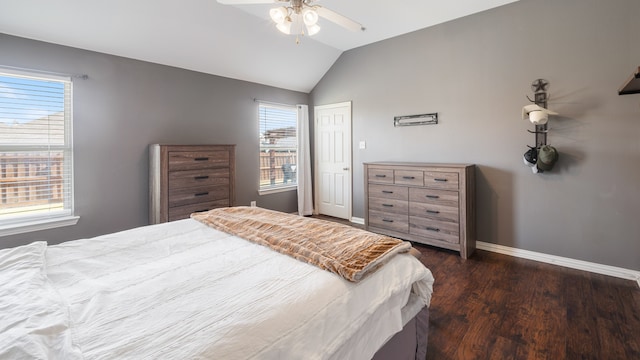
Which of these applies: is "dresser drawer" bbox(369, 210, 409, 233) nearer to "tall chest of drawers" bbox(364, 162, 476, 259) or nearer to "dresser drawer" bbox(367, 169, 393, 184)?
"tall chest of drawers" bbox(364, 162, 476, 259)

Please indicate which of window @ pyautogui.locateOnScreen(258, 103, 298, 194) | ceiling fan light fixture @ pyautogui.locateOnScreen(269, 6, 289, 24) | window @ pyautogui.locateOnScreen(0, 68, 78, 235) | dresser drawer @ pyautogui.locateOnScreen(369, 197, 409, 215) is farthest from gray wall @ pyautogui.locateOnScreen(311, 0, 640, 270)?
window @ pyautogui.locateOnScreen(0, 68, 78, 235)

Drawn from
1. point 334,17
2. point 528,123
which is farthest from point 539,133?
point 334,17

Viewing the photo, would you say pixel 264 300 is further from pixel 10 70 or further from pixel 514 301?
pixel 10 70

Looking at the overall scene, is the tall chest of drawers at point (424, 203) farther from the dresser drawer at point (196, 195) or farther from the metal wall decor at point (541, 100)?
the dresser drawer at point (196, 195)

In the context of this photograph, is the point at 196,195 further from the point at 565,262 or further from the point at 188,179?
the point at 565,262

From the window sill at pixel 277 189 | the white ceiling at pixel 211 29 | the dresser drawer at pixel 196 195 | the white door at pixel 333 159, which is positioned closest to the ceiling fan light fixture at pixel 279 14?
the white ceiling at pixel 211 29

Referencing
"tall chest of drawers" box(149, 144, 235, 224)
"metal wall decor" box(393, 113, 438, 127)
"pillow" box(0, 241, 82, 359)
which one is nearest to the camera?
"pillow" box(0, 241, 82, 359)

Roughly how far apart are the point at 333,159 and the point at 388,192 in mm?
1457

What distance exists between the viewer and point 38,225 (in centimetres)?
269

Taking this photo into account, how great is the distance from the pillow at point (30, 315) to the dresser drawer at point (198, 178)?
1.86 m

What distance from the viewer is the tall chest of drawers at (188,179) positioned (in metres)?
3.07

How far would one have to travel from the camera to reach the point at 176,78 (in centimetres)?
355

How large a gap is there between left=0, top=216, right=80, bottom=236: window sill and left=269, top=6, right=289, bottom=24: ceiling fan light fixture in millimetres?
2731

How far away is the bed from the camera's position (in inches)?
31.1
